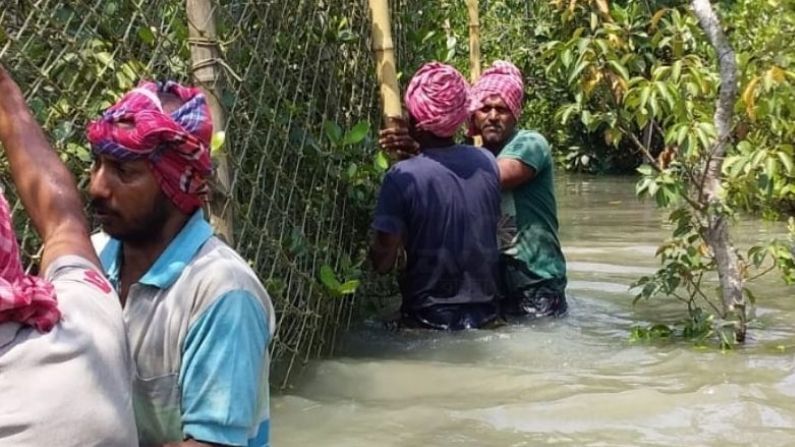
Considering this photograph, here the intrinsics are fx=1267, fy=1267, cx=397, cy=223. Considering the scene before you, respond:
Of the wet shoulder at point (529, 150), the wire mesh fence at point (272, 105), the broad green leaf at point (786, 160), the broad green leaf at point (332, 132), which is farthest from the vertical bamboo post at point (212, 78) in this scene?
the broad green leaf at point (786, 160)

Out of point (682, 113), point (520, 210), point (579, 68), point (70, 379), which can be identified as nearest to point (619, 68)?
point (579, 68)

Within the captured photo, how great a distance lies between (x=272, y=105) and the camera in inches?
188

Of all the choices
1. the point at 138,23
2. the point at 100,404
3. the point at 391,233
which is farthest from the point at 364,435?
the point at 100,404

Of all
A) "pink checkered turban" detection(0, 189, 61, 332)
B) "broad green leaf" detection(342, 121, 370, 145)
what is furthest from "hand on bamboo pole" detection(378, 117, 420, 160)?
"pink checkered turban" detection(0, 189, 61, 332)

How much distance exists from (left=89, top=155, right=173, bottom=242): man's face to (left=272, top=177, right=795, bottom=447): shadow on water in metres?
2.22

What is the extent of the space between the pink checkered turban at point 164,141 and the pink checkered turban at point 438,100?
3.18m

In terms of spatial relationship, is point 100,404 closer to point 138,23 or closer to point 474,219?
point 138,23

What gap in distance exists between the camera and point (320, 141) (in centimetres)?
521

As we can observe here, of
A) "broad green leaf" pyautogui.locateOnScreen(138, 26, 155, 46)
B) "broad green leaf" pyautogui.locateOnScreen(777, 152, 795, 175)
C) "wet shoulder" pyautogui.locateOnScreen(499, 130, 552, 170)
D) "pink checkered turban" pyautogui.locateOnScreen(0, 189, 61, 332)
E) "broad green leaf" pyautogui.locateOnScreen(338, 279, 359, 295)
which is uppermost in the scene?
"broad green leaf" pyautogui.locateOnScreen(138, 26, 155, 46)

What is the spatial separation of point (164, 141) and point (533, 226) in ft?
12.9

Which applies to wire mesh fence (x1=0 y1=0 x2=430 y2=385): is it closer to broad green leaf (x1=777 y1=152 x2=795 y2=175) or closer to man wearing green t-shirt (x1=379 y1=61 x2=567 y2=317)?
man wearing green t-shirt (x1=379 y1=61 x2=567 y2=317)

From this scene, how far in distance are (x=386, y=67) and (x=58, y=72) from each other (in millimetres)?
2269

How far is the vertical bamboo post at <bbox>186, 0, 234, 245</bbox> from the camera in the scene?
152 inches

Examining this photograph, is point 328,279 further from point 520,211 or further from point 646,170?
point 646,170
